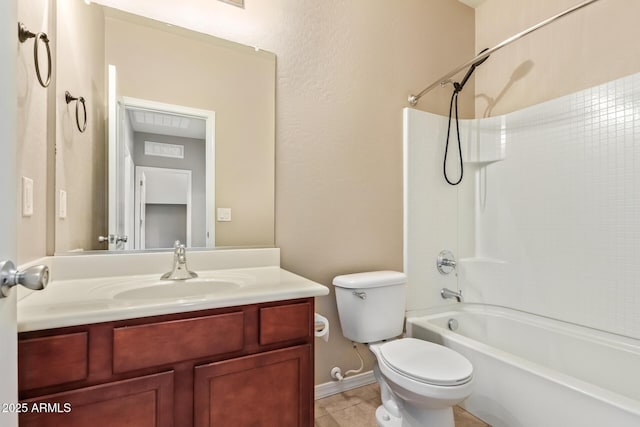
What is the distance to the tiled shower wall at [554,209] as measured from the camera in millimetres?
1620

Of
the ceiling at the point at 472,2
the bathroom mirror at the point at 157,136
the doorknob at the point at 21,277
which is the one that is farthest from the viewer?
the ceiling at the point at 472,2

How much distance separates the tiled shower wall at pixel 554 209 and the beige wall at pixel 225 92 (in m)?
1.02

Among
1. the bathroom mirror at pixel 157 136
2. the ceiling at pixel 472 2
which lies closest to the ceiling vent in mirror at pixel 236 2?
the bathroom mirror at pixel 157 136

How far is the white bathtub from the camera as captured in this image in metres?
1.20

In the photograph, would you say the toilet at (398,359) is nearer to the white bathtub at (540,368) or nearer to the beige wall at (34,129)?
the white bathtub at (540,368)

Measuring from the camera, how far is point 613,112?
166 cm

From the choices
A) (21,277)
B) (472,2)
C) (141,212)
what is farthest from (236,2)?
(472,2)

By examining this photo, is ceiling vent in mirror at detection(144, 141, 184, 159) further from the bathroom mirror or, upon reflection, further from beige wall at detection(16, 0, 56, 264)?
beige wall at detection(16, 0, 56, 264)

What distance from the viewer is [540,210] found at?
199cm

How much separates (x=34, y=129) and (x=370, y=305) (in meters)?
1.62

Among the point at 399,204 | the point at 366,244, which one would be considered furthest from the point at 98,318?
the point at 399,204

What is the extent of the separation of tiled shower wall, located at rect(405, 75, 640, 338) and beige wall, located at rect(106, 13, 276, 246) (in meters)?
1.02

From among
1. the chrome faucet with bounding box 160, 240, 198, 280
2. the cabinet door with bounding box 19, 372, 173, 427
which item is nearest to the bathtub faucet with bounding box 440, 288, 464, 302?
the chrome faucet with bounding box 160, 240, 198, 280

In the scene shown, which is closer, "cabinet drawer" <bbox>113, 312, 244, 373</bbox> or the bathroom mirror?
"cabinet drawer" <bbox>113, 312, 244, 373</bbox>
